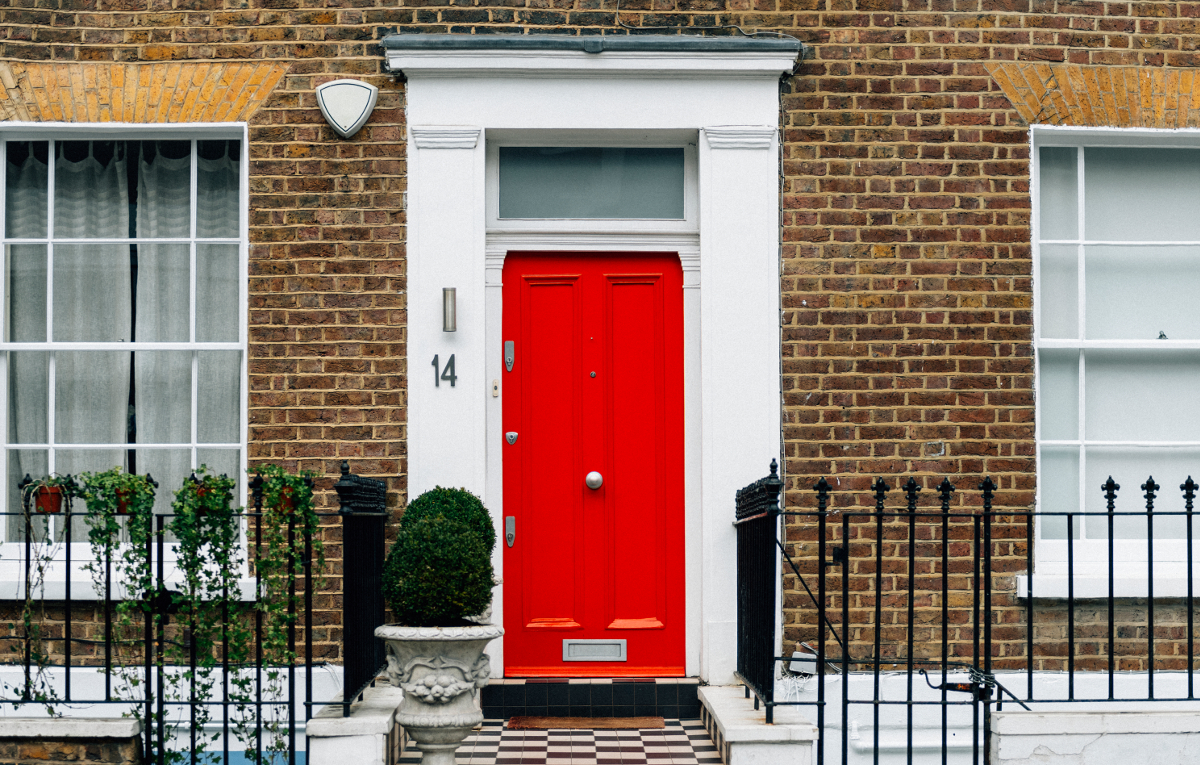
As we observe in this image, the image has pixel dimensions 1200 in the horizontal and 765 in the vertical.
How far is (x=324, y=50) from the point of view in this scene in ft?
20.0

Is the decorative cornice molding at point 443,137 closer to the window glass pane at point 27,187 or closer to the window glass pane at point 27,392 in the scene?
the window glass pane at point 27,187

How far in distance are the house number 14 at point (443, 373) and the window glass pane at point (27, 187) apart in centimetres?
216

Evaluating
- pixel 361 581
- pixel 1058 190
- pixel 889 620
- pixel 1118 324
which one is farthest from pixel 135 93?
pixel 1118 324

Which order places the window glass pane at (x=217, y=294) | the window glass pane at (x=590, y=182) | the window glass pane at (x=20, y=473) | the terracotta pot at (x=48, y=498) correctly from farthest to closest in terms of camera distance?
the window glass pane at (x=590, y=182), the window glass pane at (x=217, y=294), the window glass pane at (x=20, y=473), the terracotta pot at (x=48, y=498)

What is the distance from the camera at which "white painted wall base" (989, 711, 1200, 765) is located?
15.9 feet

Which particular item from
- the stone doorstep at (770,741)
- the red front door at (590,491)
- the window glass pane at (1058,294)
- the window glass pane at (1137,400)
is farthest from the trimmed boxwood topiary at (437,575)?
the window glass pane at (1137,400)

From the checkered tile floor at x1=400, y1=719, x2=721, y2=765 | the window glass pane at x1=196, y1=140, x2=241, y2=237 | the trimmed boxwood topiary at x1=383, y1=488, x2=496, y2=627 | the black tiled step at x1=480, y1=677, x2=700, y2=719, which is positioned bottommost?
the checkered tile floor at x1=400, y1=719, x2=721, y2=765

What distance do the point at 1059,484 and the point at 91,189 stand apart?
5229mm

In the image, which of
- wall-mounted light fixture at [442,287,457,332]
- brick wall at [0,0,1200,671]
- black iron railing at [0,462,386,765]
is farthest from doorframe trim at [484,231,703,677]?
black iron railing at [0,462,386,765]

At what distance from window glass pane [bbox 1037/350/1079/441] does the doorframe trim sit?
1799 mm

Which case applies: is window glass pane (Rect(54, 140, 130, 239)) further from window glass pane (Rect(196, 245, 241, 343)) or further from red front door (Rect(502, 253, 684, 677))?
red front door (Rect(502, 253, 684, 677))

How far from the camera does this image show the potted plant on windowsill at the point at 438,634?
4.71m

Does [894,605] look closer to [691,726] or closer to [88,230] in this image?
[691,726]

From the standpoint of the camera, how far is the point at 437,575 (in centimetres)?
473
